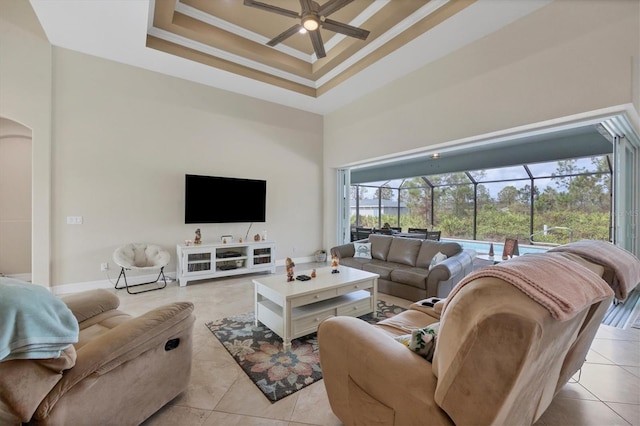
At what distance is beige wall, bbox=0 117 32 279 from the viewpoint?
449 centimetres

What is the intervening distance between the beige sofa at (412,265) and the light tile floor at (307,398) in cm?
140

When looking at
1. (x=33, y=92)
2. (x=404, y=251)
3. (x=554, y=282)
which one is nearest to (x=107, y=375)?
(x=554, y=282)

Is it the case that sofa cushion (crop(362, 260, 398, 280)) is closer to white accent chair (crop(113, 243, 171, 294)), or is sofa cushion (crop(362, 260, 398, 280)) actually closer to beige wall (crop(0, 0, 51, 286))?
white accent chair (crop(113, 243, 171, 294))

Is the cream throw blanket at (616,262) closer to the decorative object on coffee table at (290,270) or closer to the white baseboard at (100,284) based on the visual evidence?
the decorative object on coffee table at (290,270)

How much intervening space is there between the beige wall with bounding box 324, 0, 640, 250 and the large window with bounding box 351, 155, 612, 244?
81.9 inches

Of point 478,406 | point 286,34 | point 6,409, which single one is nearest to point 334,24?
point 286,34

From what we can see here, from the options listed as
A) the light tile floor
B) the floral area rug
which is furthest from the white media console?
the light tile floor

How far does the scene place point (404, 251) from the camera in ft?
14.4

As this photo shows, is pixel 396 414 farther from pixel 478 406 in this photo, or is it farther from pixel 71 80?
pixel 71 80

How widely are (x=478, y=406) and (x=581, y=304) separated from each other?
49 cm

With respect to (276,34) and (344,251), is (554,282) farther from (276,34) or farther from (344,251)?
(276,34)

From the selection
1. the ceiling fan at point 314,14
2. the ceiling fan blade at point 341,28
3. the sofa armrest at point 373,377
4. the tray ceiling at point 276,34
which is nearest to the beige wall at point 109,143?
the tray ceiling at point 276,34

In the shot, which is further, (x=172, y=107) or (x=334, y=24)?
(x=172, y=107)

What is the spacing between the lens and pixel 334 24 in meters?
2.99
